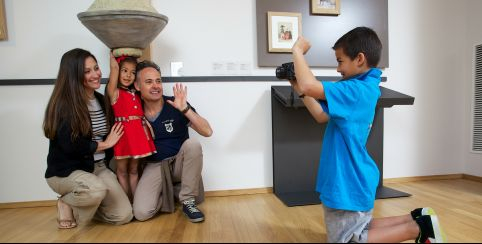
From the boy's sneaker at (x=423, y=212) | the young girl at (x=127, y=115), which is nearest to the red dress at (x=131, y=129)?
the young girl at (x=127, y=115)

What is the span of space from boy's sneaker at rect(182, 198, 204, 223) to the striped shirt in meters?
0.56

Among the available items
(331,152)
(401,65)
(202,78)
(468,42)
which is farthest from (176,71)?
(468,42)

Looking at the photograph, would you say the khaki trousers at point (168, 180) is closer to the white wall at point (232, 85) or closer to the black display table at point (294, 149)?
the white wall at point (232, 85)

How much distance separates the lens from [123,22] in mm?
1537

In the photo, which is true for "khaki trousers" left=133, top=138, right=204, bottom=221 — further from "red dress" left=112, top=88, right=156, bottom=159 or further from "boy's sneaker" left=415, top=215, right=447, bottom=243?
"boy's sneaker" left=415, top=215, right=447, bottom=243

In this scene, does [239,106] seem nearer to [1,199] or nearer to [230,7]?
[230,7]

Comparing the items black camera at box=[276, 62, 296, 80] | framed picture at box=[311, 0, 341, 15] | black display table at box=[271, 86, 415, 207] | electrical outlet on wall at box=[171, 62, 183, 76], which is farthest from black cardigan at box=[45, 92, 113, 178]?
framed picture at box=[311, 0, 341, 15]

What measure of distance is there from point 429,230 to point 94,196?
1.47m

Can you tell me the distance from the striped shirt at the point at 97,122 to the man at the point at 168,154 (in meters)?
0.24

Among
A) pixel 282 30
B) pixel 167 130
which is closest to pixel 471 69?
pixel 282 30

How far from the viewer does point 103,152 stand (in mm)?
1701

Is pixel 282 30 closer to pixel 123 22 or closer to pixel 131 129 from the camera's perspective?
pixel 123 22

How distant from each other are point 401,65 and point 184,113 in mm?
1778

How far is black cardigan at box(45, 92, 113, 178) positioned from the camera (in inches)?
57.5
